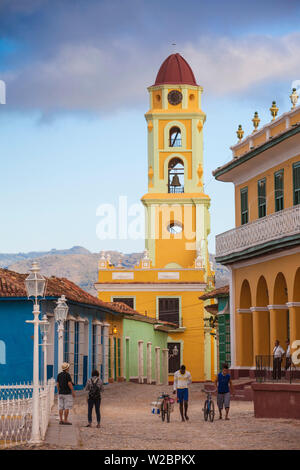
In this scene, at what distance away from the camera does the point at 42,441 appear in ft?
54.9

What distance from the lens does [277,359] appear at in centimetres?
2714

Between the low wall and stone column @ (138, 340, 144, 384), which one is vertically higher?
stone column @ (138, 340, 144, 384)

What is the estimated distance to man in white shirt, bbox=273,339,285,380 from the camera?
25828 mm

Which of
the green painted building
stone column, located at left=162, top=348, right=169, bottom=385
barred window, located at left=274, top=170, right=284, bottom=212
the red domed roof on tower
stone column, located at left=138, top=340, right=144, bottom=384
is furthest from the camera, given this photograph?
the red domed roof on tower

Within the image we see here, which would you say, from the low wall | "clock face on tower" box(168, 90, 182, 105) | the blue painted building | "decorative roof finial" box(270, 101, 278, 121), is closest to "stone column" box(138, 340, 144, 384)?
the blue painted building

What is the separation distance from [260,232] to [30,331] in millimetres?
8384

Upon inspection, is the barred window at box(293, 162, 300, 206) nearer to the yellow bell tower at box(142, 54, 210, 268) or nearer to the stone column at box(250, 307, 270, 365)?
the stone column at box(250, 307, 270, 365)

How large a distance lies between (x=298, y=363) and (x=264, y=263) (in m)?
4.18

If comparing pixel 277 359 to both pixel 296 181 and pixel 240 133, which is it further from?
pixel 240 133

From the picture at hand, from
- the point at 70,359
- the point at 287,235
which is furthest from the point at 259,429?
the point at 70,359

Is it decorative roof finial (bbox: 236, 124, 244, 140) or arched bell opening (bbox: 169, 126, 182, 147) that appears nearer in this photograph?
decorative roof finial (bbox: 236, 124, 244, 140)

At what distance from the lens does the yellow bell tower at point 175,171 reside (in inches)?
2628

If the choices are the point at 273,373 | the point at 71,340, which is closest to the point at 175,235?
the point at 71,340
